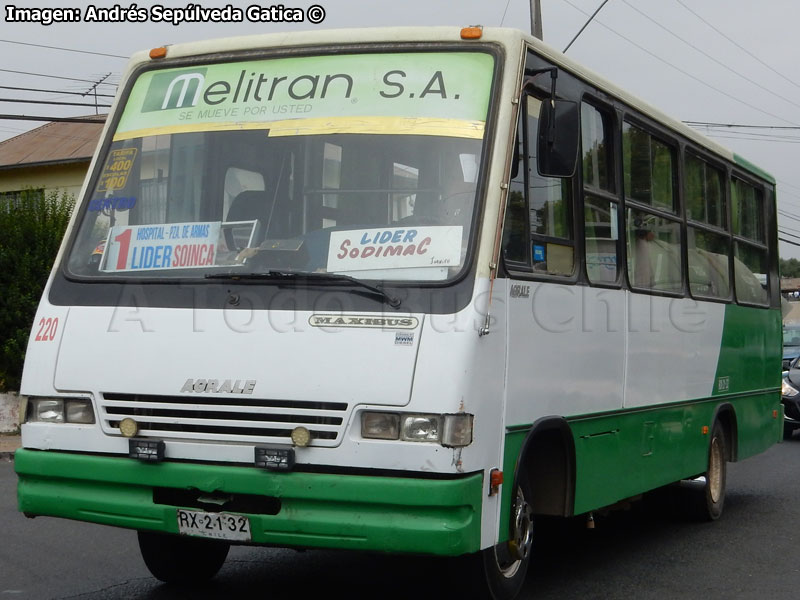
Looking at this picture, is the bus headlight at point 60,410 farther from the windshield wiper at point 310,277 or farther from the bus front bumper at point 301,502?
the windshield wiper at point 310,277

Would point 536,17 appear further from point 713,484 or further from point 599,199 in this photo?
point 599,199

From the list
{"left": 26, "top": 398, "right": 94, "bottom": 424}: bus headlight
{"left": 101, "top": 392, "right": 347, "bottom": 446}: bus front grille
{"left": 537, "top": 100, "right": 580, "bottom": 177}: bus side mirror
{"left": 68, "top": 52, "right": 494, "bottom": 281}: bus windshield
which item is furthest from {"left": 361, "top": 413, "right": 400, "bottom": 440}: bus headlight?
{"left": 537, "top": 100, "right": 580, "bottom": 177}: bus side mirror

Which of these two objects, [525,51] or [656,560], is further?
[656,560]

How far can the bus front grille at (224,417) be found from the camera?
5281mm

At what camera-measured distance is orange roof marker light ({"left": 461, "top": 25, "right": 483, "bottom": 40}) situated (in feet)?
19.5

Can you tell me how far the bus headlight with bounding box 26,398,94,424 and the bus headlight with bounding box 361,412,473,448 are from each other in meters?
1.38

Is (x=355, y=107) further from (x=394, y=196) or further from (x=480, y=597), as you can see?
(x=480, y=597)

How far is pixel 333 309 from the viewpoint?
5.43 metres

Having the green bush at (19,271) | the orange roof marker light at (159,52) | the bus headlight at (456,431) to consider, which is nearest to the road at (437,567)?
the bus headlight at (456,431)

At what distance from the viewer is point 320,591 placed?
6738mm

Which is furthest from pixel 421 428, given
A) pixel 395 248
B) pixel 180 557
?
pixel 180 557

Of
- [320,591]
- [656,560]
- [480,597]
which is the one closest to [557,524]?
[656,560]

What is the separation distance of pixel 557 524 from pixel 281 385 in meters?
4.66

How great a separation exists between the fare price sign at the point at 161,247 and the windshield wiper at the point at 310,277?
189 mm
